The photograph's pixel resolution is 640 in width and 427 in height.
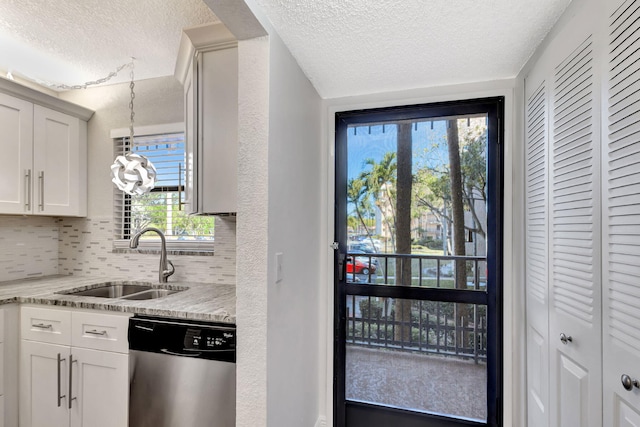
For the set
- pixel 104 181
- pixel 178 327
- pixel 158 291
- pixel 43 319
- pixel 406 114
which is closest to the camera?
pixel 178 327

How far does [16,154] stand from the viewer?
2076mm

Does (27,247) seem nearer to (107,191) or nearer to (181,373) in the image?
(107,191)

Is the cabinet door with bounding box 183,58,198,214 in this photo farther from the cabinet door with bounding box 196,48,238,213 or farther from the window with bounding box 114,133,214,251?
the window with bounding box 114,133,214,251

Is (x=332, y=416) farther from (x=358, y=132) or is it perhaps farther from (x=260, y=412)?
(x=358, y=132)

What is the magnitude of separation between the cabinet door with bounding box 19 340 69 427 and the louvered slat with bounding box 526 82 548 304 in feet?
7.89

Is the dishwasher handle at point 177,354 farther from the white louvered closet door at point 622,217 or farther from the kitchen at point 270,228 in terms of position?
the white louvered closet door at point 622,217

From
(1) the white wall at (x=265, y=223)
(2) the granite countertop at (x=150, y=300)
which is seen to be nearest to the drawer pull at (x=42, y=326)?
(2) the granite countertop at (x=150, y=300)

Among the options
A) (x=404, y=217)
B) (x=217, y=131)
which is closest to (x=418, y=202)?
(x=404, y=217)

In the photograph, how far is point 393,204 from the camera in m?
2.02

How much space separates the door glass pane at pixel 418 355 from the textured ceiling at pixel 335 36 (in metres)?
1.35

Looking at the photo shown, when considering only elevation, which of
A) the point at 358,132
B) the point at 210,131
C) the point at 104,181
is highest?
the point at 358,132

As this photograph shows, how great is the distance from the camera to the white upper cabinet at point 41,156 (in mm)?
2035

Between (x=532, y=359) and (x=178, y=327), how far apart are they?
171 centimetres

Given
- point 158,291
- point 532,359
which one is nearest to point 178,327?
point 158,291
